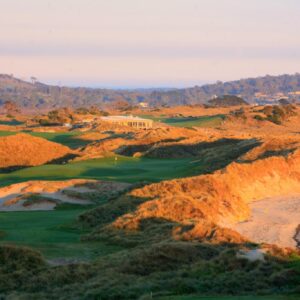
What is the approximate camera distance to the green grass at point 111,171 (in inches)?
1630

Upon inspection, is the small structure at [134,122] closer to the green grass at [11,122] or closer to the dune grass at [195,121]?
the dune grass at [195,121]

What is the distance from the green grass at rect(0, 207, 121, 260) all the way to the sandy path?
4.88 meters

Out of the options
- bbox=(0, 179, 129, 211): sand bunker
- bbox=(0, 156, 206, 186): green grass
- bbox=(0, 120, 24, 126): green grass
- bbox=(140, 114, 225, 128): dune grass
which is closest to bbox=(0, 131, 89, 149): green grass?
bbox=(0, 156, 206, 186): green grass

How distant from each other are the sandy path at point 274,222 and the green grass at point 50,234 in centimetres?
488

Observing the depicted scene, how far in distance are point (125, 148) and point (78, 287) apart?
141 ft

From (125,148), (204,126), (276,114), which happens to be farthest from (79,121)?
(125,148)

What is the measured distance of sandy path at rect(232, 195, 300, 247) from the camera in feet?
81.8

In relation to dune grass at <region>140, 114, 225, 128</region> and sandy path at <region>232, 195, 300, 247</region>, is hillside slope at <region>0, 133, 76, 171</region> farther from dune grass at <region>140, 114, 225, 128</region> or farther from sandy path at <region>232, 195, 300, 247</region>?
dune grass at <region>140, 114, 225, 128</region>

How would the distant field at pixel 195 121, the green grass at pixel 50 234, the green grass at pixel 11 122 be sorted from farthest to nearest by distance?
the green grass at pixel 11 122 < the distant field at pixel 195 121 < the green grass at pixel 50 234

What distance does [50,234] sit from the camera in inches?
961

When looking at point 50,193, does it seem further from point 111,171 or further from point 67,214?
point 111,171

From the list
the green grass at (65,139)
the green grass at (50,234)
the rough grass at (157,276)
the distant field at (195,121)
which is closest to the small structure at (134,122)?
the distant field at (195,121)

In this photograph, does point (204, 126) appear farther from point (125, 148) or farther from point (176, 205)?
point (176, 205)

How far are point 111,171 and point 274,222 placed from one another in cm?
1763
